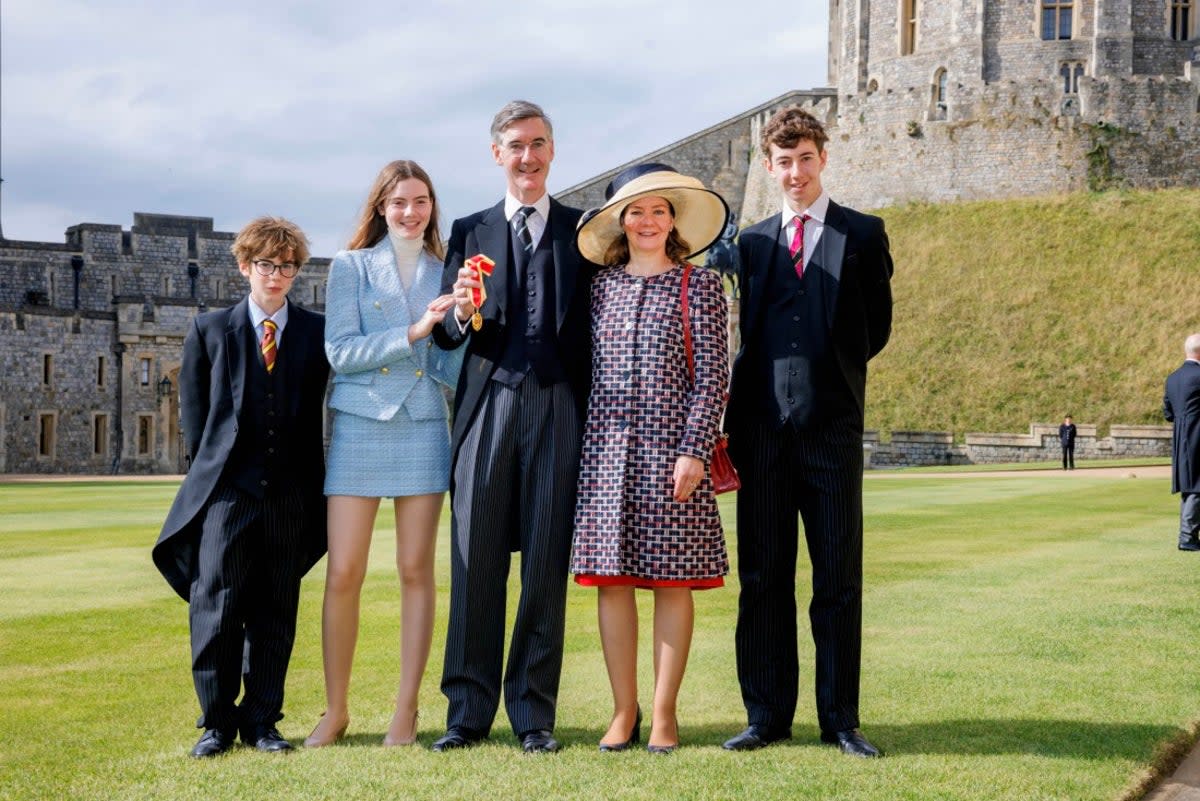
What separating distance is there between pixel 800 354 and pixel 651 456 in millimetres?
730

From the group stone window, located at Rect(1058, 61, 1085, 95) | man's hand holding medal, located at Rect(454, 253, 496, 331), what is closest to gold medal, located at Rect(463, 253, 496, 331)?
man's hand holding medal, located at Rect(454, 253, 496, 331)

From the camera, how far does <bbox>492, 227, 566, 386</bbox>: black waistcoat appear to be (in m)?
5.52

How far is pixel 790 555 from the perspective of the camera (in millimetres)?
5617

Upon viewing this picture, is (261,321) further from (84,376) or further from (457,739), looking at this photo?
(84,376)

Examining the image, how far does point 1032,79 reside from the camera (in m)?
48.7

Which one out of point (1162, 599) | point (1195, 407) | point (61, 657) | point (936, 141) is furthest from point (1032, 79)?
point (61, 657)

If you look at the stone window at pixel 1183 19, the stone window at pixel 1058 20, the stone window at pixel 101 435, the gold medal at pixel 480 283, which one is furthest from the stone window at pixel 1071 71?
the gold medal at pixel 480 283

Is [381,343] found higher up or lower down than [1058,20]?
lower down

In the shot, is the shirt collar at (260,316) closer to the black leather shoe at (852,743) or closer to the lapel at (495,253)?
the lapel at (495,253)

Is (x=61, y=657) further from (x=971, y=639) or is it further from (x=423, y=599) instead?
(x=971, y=639)

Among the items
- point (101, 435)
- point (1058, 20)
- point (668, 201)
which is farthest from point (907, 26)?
point (668, 201)

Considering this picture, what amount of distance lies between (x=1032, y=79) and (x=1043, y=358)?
1290 centimetres

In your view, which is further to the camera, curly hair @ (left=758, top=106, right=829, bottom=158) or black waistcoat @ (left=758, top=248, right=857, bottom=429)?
curly hair @ (left=758, top=106, right=829, bottom=158)

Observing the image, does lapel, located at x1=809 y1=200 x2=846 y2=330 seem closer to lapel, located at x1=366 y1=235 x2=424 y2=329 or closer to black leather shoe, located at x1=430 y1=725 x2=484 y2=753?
lapel, located at x1=366 y1=235 x2=424 y2=329
